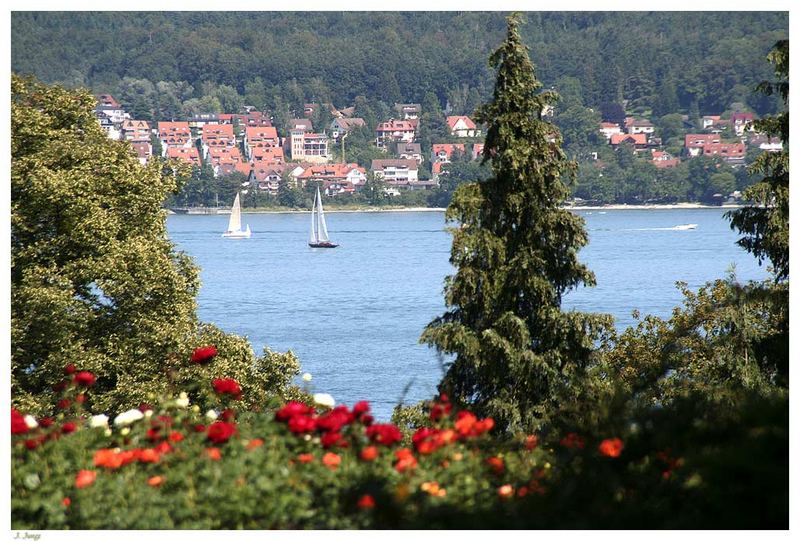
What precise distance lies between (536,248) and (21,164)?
5283mm

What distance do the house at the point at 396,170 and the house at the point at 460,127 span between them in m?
Result: 7.30

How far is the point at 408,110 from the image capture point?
13275 cm

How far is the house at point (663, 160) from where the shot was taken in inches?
4175

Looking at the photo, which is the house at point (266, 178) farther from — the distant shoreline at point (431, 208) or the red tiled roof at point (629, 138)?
the red tiled roof at point (629, 138)

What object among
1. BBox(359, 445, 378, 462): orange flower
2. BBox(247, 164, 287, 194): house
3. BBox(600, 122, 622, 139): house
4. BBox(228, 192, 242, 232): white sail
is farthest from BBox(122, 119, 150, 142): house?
BBox(359, 445, 378, 462): orange flower

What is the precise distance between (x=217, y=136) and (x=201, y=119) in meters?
2.79

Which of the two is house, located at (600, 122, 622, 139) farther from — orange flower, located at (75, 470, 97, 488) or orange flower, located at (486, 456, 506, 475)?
orange flower, located at (75, 470, 97, 488)

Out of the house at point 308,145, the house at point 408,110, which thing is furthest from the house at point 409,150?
the house at point 308,145

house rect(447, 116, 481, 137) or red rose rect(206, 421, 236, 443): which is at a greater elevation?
house rect(447, 116, 481, 137)

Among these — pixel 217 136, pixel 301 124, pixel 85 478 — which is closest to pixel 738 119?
pixel 301 124

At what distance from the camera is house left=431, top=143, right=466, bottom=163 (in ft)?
375

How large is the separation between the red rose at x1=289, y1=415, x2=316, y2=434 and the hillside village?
92493 millimetres

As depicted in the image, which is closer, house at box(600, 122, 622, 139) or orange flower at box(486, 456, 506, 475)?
orange flower at box(486, 456, 506, 475)

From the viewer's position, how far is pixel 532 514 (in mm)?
3658
